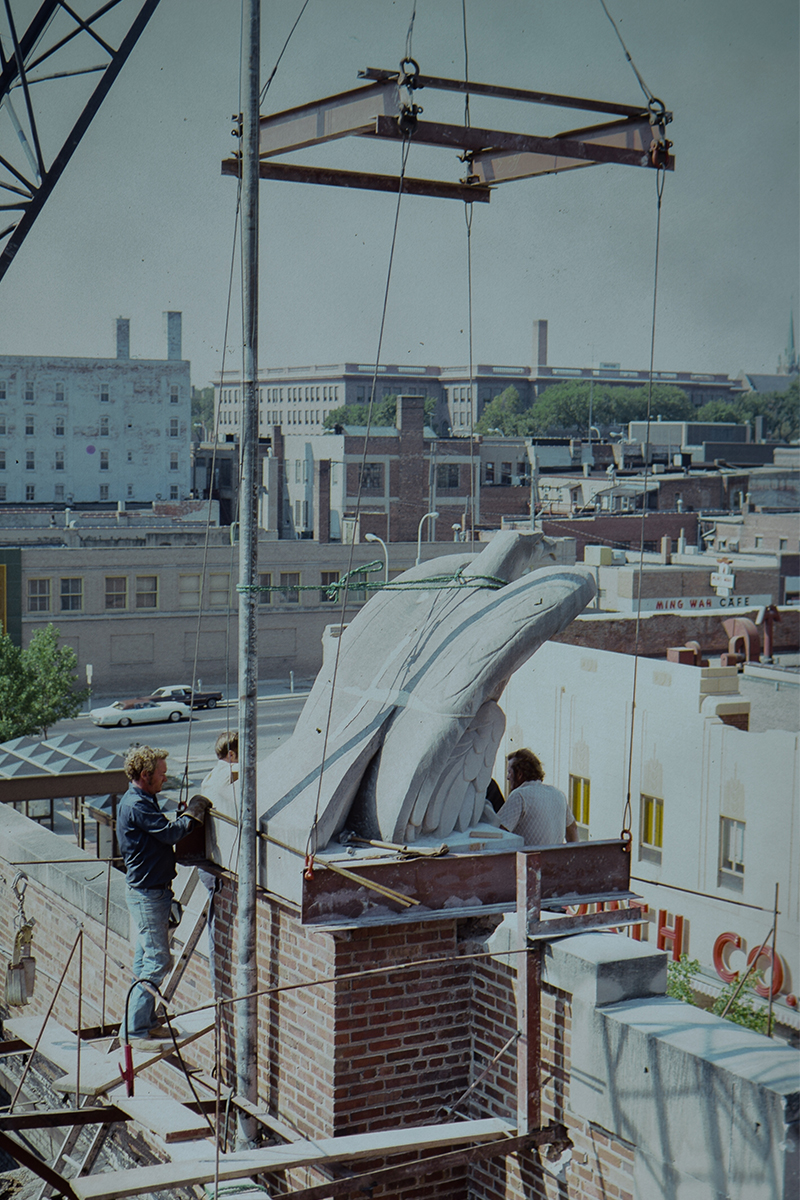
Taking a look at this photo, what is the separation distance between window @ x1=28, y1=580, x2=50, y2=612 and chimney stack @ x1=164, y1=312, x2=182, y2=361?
33596 millimetres

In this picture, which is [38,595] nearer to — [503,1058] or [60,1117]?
[60,1117]

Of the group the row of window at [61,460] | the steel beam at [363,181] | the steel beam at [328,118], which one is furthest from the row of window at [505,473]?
the steel beam at [328,118]

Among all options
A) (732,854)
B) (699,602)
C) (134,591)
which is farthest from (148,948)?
(134,591)

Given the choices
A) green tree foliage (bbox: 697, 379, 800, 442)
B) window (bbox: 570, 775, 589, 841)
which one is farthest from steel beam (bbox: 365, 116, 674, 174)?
green tree foliage (bbox: 697, 379, 800, 442)

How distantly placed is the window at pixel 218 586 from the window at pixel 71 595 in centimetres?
→ 465

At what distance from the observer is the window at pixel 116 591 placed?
148 feet

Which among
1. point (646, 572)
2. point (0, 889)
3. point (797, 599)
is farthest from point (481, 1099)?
point (797, 599)

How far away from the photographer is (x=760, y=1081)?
4617 millimetres

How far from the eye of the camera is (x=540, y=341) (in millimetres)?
117438

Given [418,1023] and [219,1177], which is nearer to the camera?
[219,1177]

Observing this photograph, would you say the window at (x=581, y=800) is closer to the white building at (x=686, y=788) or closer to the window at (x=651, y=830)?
the white building at (x=686, y=788)

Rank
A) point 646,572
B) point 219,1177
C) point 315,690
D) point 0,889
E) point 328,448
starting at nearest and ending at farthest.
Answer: point 219,1177
point 315,690
point 0,889
point 646,572
point 328,448

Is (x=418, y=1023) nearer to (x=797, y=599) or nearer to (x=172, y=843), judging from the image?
(x=172, y=843)

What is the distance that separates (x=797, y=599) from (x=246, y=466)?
3845cm
